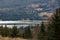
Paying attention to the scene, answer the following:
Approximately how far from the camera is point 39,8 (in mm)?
7617

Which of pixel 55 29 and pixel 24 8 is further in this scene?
pixel 24 8

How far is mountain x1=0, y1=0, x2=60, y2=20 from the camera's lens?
284 inches

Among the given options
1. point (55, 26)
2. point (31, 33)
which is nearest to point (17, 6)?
point (31, 33)

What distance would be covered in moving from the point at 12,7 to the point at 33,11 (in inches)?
42.0

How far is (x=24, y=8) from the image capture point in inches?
309

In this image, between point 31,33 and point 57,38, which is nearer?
point 57,38

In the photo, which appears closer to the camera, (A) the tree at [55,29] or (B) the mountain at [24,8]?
(A) the tree at [55,29]

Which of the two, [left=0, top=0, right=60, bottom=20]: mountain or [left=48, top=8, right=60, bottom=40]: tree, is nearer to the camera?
[left=48, top=8, right=60, bottom=40]: tree

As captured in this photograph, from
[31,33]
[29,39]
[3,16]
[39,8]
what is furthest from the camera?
[39,8]

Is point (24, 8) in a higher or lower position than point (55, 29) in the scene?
higher

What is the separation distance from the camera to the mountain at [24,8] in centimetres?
720

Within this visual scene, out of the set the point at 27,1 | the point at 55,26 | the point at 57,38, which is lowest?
the point at 57,38

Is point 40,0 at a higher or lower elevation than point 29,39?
higher

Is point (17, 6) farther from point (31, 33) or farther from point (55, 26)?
point (55, 26)
